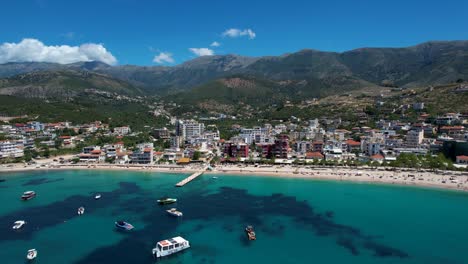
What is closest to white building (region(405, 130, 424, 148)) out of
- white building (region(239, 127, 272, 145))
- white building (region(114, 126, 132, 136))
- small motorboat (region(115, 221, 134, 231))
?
white building (region(239, 127, 272, 145))

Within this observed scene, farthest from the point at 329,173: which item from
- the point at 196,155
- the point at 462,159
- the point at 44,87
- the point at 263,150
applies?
the point at 44,87

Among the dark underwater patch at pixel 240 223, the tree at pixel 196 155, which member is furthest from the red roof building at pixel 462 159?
the tree at pixel 196 155

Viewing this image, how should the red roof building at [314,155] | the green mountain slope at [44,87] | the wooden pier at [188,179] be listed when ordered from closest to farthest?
the wooden pier at [188,179] → the red roof building at [314,155] → the green mountain slope at [44,87]

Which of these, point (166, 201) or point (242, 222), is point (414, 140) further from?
point (166, 201)

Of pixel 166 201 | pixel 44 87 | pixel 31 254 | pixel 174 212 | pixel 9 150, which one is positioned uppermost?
pixel 44 87

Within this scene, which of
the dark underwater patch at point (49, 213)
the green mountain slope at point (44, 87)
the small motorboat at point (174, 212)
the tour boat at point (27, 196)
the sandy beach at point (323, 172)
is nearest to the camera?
the dark underwater patch at point (49, 213)

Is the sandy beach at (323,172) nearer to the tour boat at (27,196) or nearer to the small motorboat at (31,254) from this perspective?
the tour boat at (27,196)

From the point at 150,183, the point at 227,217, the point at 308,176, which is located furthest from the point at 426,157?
the point at 150,183
